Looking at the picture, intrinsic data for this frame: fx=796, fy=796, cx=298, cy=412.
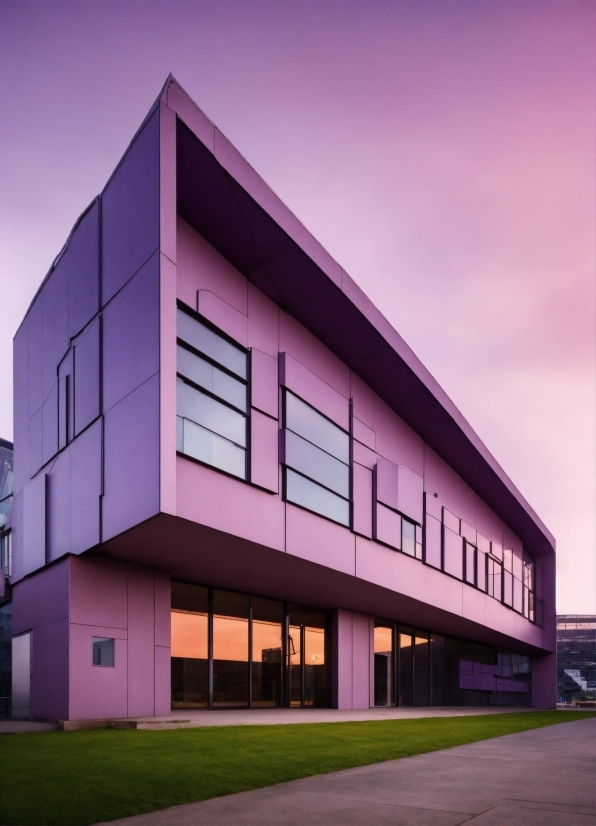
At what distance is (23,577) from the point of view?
20.3m

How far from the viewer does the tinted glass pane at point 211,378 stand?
54.9 ft

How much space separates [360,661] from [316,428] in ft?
33.8

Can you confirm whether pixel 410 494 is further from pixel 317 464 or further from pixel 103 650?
pixel 103 650

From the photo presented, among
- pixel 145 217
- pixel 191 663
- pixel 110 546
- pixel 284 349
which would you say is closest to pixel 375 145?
pixel 284 349

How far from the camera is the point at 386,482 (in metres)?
25.5

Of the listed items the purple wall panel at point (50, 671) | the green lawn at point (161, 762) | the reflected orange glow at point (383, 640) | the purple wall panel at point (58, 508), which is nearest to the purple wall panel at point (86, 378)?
the purple wall panel at point (58, 508)

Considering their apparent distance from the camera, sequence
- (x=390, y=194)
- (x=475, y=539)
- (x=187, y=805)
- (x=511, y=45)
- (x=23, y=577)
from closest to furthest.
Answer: (x=187, y=805) < (x=511, y=45) < (x=23, y=577) < (x=390, y=194) < (x=475, y=539)

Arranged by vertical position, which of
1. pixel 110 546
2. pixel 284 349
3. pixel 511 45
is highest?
pixel 511 45

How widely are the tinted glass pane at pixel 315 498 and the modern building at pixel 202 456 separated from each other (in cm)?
8

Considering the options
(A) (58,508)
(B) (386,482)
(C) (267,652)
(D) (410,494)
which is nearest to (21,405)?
(A) (58,508)

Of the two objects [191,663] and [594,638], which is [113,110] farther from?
[594,638]

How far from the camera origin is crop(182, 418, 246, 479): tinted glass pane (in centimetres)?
1614

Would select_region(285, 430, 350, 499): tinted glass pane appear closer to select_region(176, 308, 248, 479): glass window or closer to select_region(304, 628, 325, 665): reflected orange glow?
select_region(176, 308, 248, 479): glass window

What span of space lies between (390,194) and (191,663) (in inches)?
570
